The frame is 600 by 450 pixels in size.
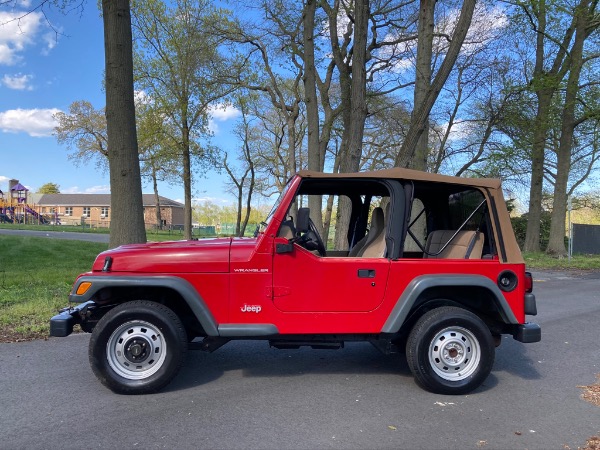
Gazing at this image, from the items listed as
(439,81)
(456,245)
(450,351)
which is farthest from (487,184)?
(439,81)

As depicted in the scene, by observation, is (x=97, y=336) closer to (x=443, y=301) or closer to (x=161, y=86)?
(x=443, y=301)

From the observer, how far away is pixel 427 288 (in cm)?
431

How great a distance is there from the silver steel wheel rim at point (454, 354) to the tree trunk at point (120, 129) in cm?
577

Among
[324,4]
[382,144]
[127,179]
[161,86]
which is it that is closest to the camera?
[127,179]

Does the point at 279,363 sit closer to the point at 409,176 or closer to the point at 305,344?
the point at 305,344

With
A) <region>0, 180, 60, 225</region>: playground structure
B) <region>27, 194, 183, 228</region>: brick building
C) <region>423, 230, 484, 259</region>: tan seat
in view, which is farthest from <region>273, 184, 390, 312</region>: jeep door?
<region>27, 194, 183, 228</region>: brick building

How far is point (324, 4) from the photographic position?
52.4 ft

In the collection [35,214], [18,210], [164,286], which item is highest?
[18,210]

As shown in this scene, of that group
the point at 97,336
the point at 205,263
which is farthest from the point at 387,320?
the point at 97,336

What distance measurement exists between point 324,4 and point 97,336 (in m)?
15.0

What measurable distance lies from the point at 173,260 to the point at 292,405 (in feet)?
5.51

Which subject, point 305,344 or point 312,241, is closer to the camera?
point 305,344

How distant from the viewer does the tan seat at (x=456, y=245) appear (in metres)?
4.65

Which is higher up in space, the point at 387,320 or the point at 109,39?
the point at 109,39
